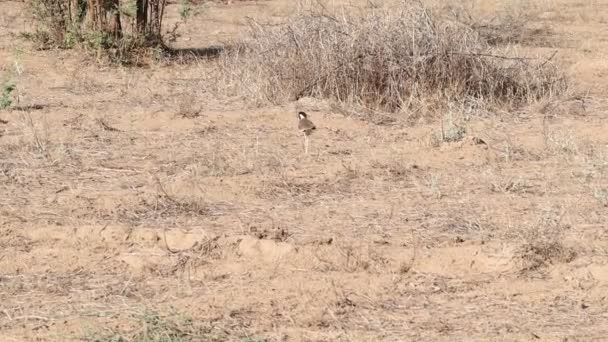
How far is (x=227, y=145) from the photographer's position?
6.96 metres

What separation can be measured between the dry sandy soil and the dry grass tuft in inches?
12.5

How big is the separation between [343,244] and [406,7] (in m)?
4.08

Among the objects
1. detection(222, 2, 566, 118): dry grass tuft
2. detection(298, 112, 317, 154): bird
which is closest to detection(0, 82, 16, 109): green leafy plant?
detection(222, 2, 566, 118): dry grass tuft

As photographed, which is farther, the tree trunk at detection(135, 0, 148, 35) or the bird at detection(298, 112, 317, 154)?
the tree trunk at detection(135, 0, 148, 35)

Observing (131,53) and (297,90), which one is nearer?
(297,90)

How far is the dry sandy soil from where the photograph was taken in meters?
4.20

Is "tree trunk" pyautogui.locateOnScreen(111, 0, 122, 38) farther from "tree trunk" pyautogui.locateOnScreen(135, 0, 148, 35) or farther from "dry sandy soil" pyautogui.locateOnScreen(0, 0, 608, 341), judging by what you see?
"dry sandy soil" pyautogui.locateOnScreen(0, 0, 608, 341)

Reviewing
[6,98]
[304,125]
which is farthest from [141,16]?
[304,125]

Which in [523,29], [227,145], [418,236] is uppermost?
[418,236]

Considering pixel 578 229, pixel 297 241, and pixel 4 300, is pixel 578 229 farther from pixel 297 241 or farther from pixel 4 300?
pixel 4 300

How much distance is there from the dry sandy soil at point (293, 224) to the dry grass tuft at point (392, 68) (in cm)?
32

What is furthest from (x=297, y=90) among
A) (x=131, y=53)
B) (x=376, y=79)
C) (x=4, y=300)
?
(x=4, y=300)

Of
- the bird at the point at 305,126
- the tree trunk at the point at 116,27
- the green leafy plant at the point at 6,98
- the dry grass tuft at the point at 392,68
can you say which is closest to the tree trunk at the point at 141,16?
the tree trunk at the point at 116,27

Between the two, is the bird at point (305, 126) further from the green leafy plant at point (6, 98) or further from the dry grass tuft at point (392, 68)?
the green leafy plant at point (6, 98)
